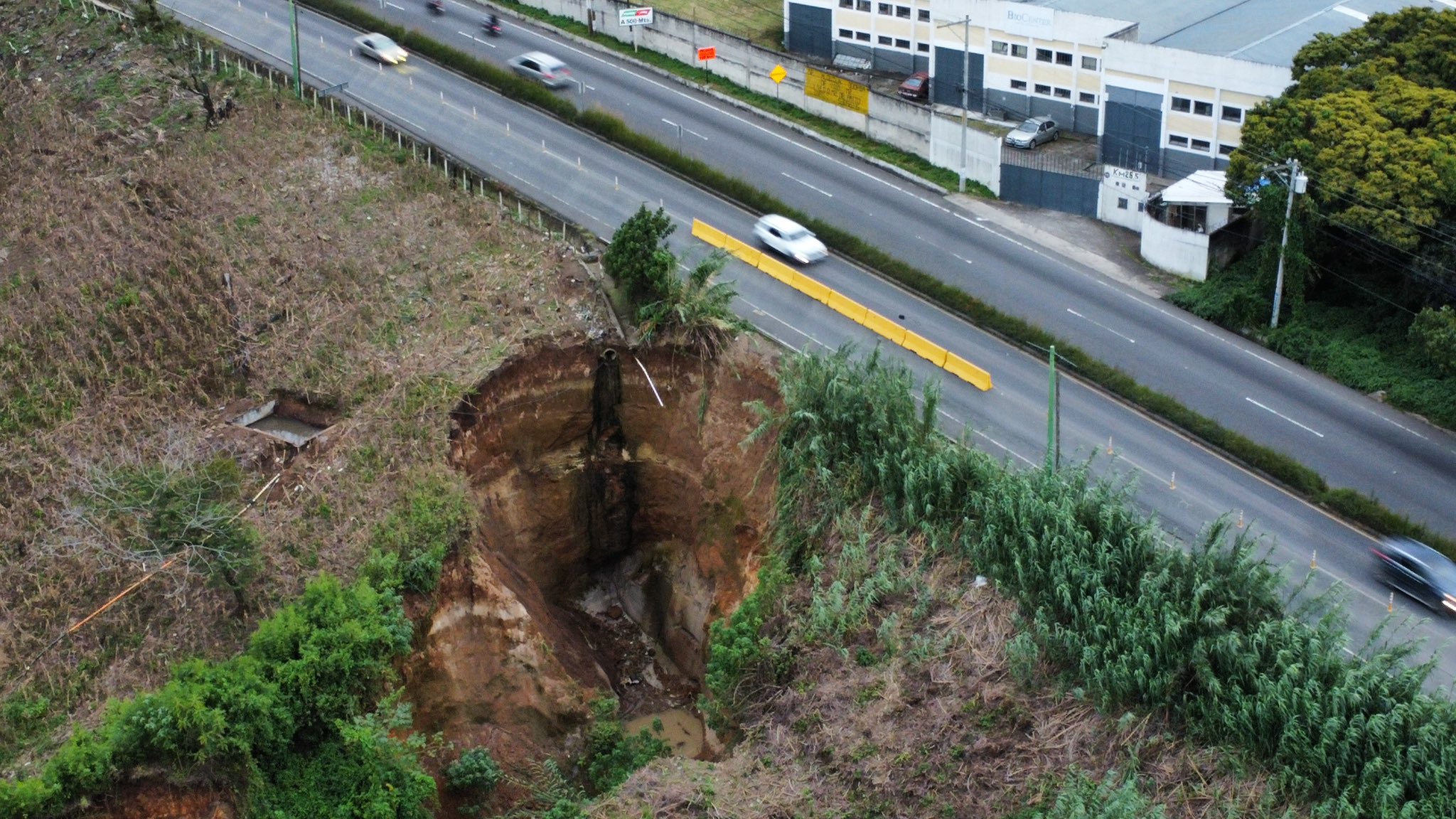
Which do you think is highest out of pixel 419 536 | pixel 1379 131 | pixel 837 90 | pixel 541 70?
pixel 1379 131

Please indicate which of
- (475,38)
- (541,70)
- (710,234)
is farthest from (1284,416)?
(475,38)

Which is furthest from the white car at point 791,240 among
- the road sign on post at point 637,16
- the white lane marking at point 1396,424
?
the white lane marking at point 1396,424

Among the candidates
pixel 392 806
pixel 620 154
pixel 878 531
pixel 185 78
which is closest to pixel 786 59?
pixel 620 154

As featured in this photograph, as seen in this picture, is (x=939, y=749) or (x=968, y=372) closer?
(x=939, y=749)

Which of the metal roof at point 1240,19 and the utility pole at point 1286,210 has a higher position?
the metal roof at point 1240,19

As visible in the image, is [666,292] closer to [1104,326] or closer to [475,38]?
[1104,326]

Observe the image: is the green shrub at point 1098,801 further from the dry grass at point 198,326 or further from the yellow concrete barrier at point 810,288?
the yellow concrete barrier at point 810,288

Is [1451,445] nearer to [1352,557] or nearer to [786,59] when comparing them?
[1352,557]

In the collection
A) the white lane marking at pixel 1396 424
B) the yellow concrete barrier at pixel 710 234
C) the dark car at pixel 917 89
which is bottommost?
the white lane marking at pixel 1396 424
